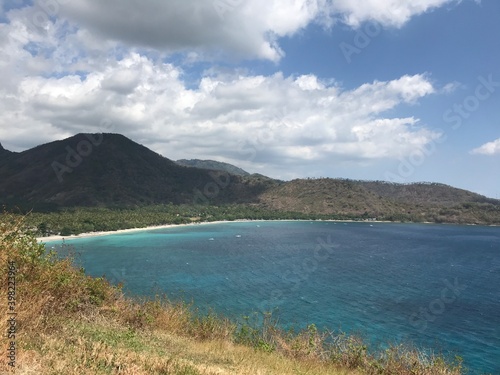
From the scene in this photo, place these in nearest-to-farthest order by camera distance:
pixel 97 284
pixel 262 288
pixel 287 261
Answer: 1. pixel 97 284
2. pixel 262 288
3. pixel 287 261

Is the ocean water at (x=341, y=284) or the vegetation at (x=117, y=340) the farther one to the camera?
the ocean water at (x=341, y=284)

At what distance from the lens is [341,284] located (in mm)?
56781

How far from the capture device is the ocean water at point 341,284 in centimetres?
3538

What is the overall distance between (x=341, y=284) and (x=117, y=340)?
169 ft

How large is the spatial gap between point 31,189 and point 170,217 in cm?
8840

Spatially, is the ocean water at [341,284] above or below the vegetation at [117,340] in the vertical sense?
below

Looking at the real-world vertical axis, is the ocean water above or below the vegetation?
below

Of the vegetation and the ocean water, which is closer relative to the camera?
the vegetation

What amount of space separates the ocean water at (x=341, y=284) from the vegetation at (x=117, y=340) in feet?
10.4

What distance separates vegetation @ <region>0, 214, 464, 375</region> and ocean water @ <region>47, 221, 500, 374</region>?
3175mm

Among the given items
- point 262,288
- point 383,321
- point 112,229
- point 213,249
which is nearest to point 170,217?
point 112,229

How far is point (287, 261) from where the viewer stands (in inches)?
3164

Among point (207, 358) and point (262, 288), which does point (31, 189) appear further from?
point (207, 358)

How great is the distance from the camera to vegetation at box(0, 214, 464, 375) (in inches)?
295
